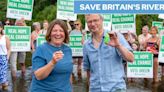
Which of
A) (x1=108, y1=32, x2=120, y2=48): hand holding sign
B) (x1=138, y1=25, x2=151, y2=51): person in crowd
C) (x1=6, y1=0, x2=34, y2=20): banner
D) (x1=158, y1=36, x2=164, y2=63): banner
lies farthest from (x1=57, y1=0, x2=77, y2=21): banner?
(x1=108, y1=32, x2=120, y2=48): hand holding sign

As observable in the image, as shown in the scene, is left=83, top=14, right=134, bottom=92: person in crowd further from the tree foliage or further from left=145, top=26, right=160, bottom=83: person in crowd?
the tree foliage

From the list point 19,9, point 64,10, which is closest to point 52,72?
point 19,9

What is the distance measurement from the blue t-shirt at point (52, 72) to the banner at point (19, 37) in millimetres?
7818

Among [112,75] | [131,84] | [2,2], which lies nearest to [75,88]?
[131,84]

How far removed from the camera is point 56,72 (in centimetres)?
462

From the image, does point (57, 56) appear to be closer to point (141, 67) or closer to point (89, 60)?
point (89, 60)

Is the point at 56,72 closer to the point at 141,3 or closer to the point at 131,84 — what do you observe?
the point at 141,3

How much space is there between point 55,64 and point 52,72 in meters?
0.10

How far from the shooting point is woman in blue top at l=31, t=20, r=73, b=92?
457 cm

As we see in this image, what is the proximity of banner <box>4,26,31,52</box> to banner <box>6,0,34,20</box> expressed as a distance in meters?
0.36

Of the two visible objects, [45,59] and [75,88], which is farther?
[75,88]

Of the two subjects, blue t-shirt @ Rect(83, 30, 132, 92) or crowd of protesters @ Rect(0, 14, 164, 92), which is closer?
crowd of protesters @ Rect(0, 14, 164, 92)

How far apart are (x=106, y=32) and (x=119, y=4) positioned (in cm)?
32

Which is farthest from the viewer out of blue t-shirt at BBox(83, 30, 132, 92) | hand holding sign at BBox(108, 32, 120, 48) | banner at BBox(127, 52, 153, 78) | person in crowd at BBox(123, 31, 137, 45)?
banner at BBox(127, 52, 153, 78)
